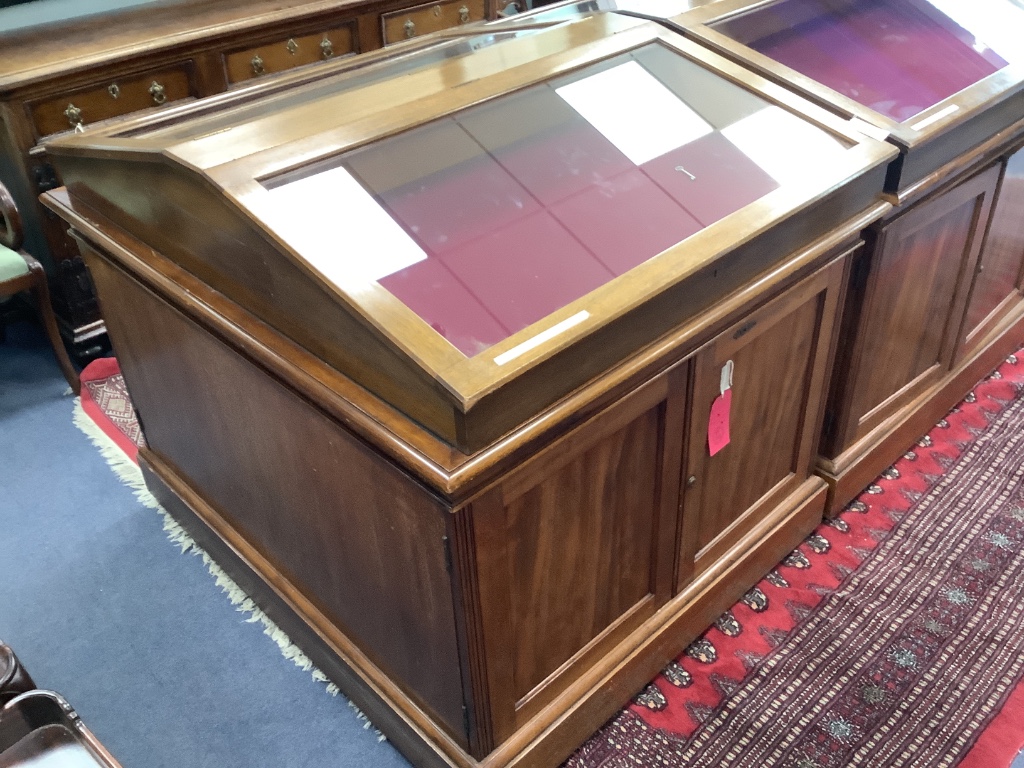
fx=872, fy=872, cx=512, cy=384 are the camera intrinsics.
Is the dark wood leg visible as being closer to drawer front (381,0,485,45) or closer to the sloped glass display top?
drawer front (381,0,485,45)

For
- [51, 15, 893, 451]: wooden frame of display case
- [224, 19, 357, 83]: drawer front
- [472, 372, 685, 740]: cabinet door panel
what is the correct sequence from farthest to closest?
1. [224, 19, 357, 83]: drawer front
2. [472, 372, 685, 740]: cabinet door panel
3. [51, 15, 893, 451]: wooden frame of display case

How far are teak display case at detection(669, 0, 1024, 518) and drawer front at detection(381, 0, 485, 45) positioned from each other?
1.52 m

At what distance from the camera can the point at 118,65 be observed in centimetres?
248

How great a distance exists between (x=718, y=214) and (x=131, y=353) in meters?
1.32

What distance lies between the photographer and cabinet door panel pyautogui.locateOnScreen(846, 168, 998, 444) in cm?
184

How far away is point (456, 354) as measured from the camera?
3.54 ft

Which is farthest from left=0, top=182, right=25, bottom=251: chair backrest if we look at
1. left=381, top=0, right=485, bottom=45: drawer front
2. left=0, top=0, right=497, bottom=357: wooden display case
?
left=381, top=0, right=485, bottom=45: drawer front

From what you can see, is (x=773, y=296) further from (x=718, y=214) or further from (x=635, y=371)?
(x=635, y=371)

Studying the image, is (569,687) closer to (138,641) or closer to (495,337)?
(495,337)

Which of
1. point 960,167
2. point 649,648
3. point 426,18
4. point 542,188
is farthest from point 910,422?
point 426,18

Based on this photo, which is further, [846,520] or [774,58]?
[846,520]

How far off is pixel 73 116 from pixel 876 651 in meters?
2.47

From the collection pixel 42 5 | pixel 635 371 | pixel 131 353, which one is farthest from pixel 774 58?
pixel 42 5

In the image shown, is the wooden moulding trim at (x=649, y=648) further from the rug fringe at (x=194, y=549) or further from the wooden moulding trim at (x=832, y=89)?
the wooden moulding trim at (x=832, y=89)
